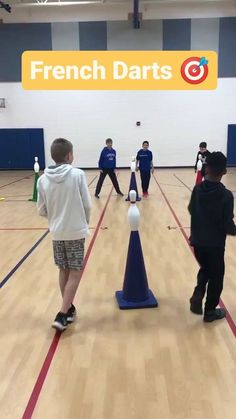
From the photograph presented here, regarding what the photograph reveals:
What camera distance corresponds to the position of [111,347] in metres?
3.06

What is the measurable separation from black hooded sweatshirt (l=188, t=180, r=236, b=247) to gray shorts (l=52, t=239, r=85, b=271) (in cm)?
94

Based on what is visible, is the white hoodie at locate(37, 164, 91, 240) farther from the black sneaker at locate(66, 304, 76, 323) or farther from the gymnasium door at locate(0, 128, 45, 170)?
the gymnasium door at locate(0, 128, 45, 170)

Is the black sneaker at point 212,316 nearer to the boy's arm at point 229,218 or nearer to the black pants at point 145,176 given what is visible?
the boy's arm at point 229,218

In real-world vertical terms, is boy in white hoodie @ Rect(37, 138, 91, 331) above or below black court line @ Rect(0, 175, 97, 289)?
above

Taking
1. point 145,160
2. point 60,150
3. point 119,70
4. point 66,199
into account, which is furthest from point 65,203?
point 119,70

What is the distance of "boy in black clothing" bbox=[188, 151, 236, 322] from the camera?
123 inches

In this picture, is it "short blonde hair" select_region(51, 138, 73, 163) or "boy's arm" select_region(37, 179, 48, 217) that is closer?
"short blonde hair" select_region(51, 138, 73, 163)

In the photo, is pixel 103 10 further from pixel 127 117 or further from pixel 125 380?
pixel 125 380

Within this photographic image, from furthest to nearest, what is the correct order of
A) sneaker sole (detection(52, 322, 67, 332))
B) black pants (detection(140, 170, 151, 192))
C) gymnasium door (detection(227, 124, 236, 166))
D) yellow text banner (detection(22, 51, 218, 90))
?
gymnasium door (detection(227, 124, 236, 166))
yellow text banner (detection(22, 51, 218, 90))
black pants (detection(140, 170, 151, 192))
sneaker sole (detection(52, 322, 67, 332))

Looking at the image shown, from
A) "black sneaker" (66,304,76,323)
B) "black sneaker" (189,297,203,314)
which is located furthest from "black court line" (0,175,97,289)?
"black sneaker" (189,297,203,314)

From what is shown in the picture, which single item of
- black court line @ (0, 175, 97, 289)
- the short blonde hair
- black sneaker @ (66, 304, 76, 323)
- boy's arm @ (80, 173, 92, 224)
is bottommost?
black court line @ (0, 175, 97, 289)

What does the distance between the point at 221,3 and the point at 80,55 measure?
255 inches

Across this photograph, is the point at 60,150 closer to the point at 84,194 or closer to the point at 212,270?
the point at 84,194

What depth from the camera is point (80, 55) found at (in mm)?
17469
